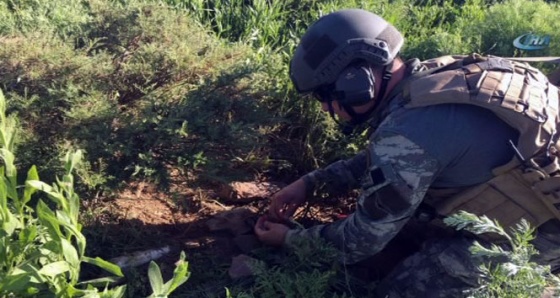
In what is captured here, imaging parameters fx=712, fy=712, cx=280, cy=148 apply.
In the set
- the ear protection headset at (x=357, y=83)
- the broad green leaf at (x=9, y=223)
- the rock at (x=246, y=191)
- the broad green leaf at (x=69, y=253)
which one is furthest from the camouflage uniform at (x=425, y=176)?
the broad green leaf at (x=9, y=223)

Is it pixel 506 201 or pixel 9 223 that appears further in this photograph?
pixel 506 201

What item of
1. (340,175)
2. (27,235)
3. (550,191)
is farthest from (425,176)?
(27,235)

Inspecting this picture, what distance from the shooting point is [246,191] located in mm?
3381

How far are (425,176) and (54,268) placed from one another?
1.28m

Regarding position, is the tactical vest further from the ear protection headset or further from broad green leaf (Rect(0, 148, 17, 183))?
broad green leaf (Rect(0, 148, 17, 183))

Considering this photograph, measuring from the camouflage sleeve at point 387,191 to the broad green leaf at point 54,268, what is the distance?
3.61 ft

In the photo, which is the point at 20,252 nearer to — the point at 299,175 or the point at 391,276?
the point at 391,276

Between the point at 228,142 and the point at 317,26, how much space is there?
0.60 m

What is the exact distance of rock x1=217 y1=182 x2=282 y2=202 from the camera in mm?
3336

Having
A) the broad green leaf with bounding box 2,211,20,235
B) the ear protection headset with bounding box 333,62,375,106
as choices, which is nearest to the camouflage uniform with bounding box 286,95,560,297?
the ear protection headset with bounding box 333,62,375,106

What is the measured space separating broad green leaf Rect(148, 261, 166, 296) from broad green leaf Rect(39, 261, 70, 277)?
0.81ft

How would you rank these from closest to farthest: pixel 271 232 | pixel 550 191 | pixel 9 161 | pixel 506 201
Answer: pixel 9 161 < pixel 550 191 < pixel 506 201 < pixel 271 232

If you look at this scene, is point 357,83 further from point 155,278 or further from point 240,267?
point 155,278

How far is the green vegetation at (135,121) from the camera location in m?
2.63
